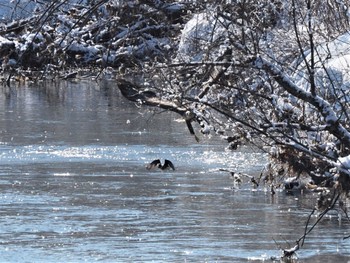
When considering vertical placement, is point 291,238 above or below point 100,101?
below

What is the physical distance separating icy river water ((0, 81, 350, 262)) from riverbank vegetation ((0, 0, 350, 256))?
77cm

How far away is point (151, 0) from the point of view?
6.00 m

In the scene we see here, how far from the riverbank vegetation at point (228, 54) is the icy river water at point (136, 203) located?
766 mm

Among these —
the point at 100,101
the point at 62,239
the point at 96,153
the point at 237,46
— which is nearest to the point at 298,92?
the point at 237,46

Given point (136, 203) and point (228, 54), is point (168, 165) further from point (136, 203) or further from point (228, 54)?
point (228, 54)

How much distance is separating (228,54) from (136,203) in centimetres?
449

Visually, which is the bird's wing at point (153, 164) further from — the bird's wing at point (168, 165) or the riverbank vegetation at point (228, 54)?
the riverbank vegetation at point (228, 54)

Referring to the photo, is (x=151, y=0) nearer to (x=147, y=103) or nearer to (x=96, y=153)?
(x=147, y=103)

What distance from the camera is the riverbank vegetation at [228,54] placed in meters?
6.03

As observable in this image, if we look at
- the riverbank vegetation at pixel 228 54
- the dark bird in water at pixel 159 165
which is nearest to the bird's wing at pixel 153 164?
the dark bird in water at pixel 159 165

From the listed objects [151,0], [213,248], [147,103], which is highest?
[151,0]

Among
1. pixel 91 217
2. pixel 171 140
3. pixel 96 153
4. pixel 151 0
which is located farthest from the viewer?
pixel 171 140

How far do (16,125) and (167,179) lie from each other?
644 cm

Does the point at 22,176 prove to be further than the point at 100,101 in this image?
No
